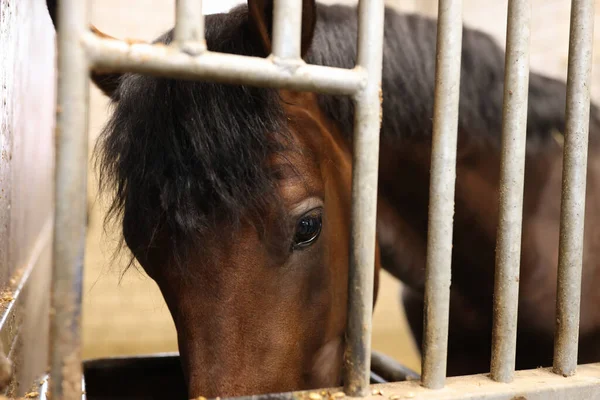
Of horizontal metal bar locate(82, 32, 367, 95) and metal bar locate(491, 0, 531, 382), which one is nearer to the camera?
horizontal metal bar locate(82, 32, 367, 95)

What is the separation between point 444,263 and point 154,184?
0.37 meters

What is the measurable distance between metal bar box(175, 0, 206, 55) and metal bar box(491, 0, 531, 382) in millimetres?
365

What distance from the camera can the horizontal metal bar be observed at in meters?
0.40

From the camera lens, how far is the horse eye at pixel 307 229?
743 mm

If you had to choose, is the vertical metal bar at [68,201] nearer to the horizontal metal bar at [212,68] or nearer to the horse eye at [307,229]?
the horizontal metal bar at [212,68]

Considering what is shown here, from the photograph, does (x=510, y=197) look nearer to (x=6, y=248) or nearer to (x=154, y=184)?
(x=154, y=184)

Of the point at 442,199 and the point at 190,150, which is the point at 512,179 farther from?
the point at 190,150

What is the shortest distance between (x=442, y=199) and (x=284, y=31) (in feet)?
0.78

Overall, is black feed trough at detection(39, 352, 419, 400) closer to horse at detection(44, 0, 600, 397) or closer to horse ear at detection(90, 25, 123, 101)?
horse at detection(44, 0, 600, 397)

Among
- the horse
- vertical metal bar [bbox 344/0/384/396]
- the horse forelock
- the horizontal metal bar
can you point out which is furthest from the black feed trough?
the horizontal metal bar

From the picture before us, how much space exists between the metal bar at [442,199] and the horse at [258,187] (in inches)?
8.8

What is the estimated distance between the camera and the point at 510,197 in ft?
1.87

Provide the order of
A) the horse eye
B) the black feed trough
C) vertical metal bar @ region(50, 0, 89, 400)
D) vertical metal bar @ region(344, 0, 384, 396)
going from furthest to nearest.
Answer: the black feed trough
the horse eye
vertical metal bar @ region(344, 0, 384, 396)
vertical metal bar @ region(50, 0, 89, 400)

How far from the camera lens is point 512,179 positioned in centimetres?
57
